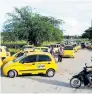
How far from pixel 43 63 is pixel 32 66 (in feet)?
2.13

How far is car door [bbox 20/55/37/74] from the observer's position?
1620 centimetres

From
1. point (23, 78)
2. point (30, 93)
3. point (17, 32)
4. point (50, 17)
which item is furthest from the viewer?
point (50, 17)

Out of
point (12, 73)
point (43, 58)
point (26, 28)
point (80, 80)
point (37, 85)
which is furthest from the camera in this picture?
point (26, 28)

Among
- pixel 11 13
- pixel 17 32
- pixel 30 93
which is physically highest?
pixel 11 13

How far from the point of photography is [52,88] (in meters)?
12.7

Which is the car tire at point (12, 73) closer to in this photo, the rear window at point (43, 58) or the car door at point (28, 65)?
the car door at point (28, 65)

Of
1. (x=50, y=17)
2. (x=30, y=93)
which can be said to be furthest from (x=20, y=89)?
(x=50, y=17)

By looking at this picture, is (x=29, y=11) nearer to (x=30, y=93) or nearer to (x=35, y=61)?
(x=35, y=61)

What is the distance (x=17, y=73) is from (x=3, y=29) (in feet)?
85.7

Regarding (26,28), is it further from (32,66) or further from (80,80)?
(80,80)

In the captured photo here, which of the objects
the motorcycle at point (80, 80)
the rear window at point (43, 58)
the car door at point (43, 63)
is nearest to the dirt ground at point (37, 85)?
the motorcycle at point (80, 80)

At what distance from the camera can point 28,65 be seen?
639 inches

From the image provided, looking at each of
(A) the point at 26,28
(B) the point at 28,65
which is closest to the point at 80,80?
(B) the point at 28,65

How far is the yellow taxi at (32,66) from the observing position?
53.2ft
